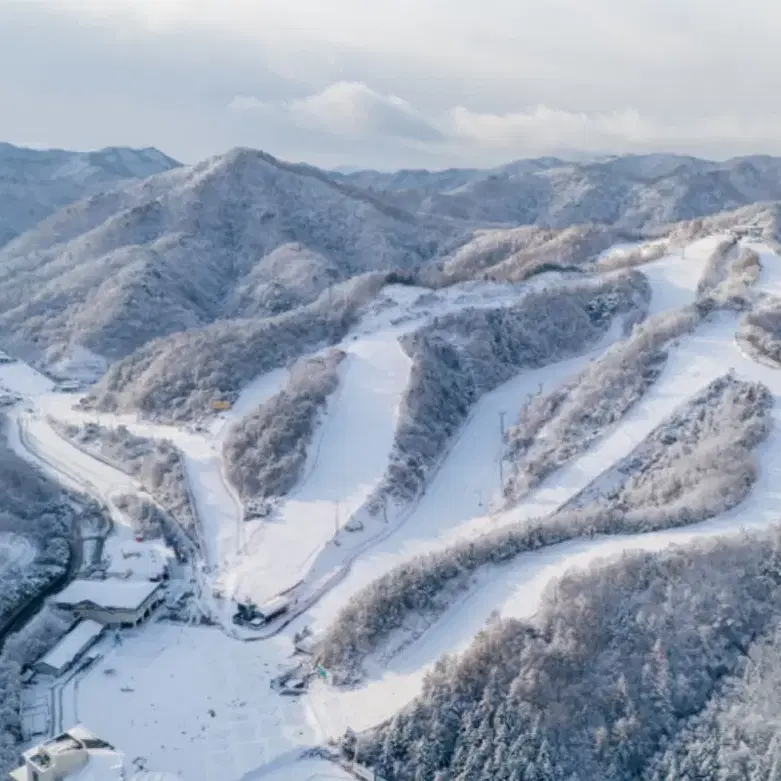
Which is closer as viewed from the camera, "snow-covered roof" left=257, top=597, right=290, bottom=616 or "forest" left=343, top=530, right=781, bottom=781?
"forest" left=343, top=530, right=781, bottom=781

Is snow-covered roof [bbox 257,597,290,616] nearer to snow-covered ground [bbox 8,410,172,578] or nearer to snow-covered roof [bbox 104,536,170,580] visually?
snow-covered roof [bbox 104,536,170,580]

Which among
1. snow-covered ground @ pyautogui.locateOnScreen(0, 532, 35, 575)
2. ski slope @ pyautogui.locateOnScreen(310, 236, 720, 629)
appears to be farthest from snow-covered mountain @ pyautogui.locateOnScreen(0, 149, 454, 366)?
ski slope @ pyautogui.locateOnScreen(310, 236, 720, 629)

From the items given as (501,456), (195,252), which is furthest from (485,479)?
(195,252)

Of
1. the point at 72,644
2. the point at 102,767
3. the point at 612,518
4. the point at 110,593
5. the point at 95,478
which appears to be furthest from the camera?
the point at 95,478

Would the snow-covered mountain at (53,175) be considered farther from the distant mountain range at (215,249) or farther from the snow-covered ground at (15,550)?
the snow-covered ground at (15,550)

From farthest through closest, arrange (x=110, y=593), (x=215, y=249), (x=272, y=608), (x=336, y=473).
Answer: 1. (x=215, y=249)
2. (x=336, y=473)
3. (x=110, y=593)
4. (x=272, y=608)

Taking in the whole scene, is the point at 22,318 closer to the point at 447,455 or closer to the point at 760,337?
the point at 447,455

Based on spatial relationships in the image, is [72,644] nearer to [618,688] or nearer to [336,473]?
[336,473]

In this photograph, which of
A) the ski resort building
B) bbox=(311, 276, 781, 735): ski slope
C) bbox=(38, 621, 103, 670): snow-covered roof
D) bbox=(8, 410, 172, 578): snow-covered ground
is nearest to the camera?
bbox=(311, 276, 781, 735): ski slope
